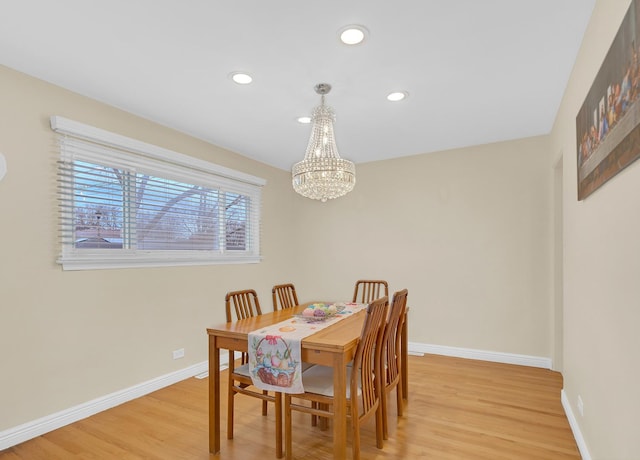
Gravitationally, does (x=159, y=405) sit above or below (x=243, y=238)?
below

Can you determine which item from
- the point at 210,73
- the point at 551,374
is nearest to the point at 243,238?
the point at 210,73

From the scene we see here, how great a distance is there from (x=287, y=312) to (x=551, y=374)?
2684mm

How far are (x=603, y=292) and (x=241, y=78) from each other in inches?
97.0

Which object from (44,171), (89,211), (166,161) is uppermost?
(166,161)

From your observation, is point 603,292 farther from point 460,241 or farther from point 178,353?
point 178,353

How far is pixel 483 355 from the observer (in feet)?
12.7

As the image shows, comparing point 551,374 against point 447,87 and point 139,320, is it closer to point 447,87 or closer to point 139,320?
point 447,87

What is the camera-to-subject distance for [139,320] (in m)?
3.05

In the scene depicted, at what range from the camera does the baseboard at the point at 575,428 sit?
2000mm

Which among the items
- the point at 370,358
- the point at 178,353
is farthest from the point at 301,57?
the point at 178,353

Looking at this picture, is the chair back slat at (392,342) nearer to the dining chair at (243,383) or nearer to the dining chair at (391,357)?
the dining chair at (391,357)

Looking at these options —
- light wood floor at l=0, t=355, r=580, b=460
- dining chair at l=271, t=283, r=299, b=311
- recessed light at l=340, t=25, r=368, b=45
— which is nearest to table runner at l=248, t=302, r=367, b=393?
light wood floor at l=0, t=355, r=580, b=460

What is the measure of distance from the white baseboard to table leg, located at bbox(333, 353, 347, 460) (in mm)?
2003

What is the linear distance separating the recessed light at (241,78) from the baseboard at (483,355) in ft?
11.4
